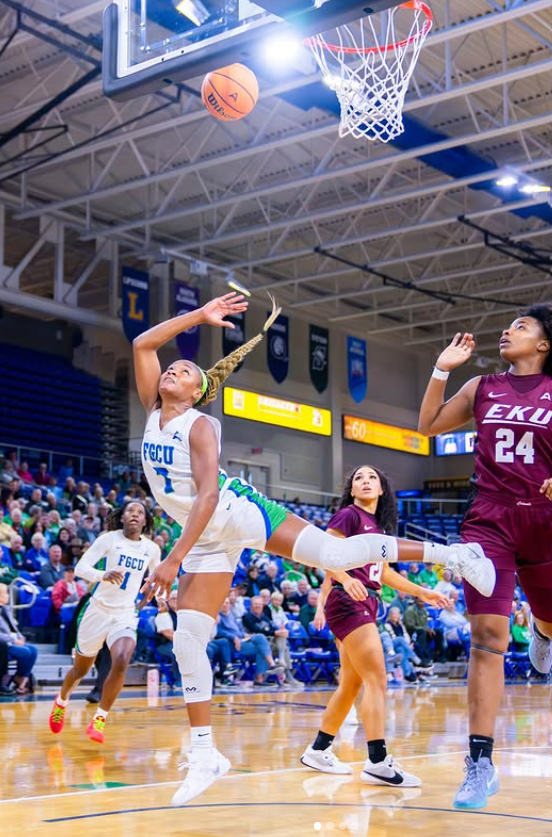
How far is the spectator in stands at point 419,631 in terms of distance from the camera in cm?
1783

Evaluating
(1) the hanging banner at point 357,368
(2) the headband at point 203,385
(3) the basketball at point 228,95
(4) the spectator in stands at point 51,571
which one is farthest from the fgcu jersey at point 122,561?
(1) the hanging banner at point 357,368

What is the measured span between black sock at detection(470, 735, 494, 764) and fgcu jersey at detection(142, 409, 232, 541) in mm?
1415

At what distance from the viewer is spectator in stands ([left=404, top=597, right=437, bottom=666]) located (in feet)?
58.5

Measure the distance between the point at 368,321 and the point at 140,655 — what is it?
20.6 m

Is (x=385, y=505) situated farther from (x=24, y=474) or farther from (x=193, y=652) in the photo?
(x=24, y=474)

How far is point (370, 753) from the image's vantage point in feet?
18.0

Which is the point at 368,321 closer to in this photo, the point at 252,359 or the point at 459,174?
the point at 252,359

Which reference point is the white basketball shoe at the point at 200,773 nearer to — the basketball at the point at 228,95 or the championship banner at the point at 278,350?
the basketball at the point at 228,95

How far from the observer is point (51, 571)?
1432cm

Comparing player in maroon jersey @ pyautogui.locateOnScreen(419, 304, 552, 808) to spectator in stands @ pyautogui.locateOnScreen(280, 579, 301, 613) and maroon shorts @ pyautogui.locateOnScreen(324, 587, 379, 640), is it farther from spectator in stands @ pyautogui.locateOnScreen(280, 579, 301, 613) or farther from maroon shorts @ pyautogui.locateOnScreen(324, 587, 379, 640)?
spectator in stands @ pyautogui.locateOnScreen(280, 579, 301, 613)

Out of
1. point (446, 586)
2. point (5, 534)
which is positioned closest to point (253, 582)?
point (446, 586)

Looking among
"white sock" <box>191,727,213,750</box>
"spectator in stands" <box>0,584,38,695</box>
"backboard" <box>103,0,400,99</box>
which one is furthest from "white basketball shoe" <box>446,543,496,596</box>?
"spectator in stands" <box>0,584,38,695</box>

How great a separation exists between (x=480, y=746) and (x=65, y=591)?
1057 centimetres

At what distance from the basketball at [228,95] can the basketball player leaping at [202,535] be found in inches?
231
